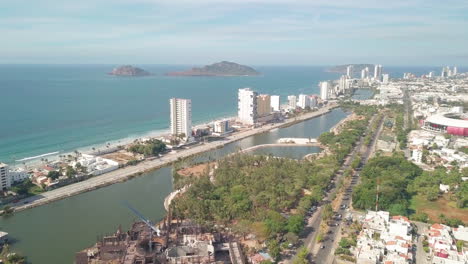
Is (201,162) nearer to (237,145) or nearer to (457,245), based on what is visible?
(237,145)

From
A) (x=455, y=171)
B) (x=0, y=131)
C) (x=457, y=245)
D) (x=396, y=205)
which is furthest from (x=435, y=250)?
(x=0, y=131)

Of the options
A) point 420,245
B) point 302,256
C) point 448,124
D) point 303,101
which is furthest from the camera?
point 303,101

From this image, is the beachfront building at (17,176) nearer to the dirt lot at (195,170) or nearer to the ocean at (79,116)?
the ocean at (79,116)

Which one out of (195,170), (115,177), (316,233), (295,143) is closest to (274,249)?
(316,233)

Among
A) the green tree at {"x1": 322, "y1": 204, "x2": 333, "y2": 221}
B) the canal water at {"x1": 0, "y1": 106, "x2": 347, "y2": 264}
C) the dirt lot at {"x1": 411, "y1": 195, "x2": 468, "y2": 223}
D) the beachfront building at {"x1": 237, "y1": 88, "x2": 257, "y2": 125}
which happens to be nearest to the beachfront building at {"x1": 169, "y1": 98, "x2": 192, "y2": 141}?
the canal water at {"x1": 0, "y1": 106, "x2": 347, "y2": 264}

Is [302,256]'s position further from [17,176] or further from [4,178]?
[17,176]

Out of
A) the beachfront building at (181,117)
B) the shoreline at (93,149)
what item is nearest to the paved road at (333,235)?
the beachfront building at (181,117)
